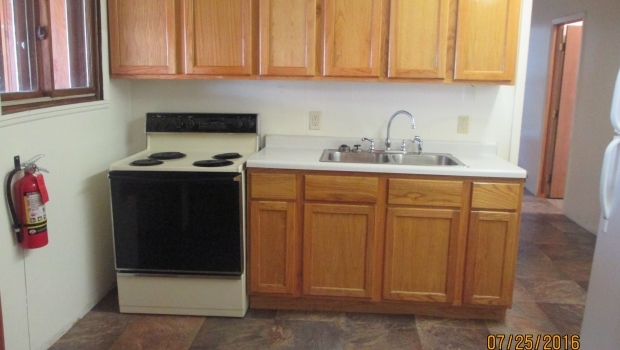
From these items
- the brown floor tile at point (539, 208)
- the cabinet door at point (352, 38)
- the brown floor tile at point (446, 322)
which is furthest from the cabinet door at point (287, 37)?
the brown floor tile at point (539, 208)

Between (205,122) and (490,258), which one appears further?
(205,122)

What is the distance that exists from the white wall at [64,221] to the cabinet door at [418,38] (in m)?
1.62

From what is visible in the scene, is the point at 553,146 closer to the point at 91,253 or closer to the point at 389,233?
the point at 389,233

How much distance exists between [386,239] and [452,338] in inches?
23.4

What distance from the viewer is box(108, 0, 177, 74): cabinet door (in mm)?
2867

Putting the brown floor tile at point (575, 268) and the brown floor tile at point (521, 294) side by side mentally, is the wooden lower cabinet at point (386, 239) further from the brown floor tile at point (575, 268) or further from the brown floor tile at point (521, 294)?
the brown floor tile at point (575, 268)

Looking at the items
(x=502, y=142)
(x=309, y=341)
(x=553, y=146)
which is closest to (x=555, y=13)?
(x=553, y=146)

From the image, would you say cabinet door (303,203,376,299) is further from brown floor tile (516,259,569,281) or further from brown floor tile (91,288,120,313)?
brown floor tile (516,259,569,281)

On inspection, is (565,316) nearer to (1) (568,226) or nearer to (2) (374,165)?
(2) (374,165)

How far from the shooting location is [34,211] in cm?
216

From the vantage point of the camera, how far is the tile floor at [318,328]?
2523 mm

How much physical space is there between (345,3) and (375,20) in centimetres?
19

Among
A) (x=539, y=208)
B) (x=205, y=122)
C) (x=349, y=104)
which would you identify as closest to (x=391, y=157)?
(x=349, y=104)

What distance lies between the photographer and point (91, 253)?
2.84m
